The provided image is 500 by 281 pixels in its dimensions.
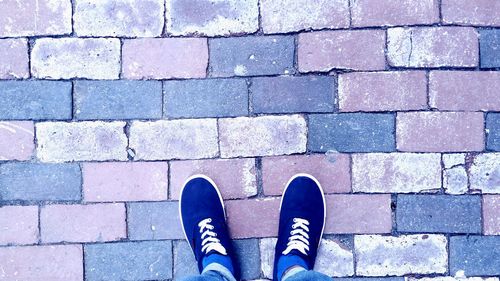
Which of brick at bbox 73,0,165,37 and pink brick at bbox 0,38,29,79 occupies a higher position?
brick at bbox 73,0,165,37

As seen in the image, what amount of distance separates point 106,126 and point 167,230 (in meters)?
0.47

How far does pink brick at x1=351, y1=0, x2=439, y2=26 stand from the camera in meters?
1.94

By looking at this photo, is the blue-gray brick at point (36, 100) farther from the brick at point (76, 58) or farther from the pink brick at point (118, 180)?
the pink brick at point (118, 180)

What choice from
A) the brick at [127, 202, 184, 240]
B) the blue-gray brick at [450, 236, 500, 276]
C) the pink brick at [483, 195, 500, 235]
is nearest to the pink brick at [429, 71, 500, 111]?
the pink brick at [483, 195, 500, 235]

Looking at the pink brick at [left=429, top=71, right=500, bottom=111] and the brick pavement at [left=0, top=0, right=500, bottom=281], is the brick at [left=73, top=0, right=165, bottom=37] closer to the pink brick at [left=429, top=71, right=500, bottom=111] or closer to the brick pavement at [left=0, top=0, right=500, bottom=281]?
the brick pavement at [left=0, top=0, right=500, bottom=281]

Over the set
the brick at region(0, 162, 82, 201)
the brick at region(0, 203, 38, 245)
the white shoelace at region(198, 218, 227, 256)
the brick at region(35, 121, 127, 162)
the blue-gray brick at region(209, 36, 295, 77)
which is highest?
the blue-gray brick at region(209, 36, 295, 77)

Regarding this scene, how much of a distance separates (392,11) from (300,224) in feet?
2.98

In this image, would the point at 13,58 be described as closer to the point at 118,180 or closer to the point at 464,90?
the point at 118,180

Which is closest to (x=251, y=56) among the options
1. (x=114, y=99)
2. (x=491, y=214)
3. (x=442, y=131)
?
(x=114, y=99)

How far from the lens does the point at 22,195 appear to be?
6.44ft

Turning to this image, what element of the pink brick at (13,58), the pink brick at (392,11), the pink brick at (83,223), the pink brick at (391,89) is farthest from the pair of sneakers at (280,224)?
the pink brick at (13,58)

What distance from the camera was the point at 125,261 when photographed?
1.98 m

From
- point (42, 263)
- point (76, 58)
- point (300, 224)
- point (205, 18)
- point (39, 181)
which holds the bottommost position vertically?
point (42, 263)

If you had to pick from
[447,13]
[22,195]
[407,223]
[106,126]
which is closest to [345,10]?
[447,13]
